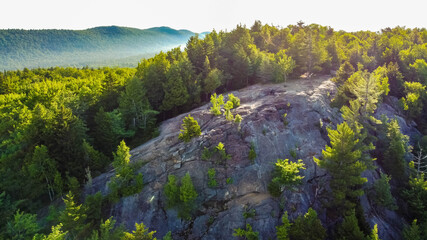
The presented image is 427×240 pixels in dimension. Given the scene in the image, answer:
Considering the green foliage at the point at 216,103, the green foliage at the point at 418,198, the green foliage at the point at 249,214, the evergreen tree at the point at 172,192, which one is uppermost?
the green foliage at the point at 216,103

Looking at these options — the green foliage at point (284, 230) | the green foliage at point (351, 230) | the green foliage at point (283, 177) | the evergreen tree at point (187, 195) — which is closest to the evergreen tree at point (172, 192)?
the evergreen tree at point (187, 195)

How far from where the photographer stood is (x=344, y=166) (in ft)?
79.8

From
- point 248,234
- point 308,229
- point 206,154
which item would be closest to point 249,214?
point 248,234

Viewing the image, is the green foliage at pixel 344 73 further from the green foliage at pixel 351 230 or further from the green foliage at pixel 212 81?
the green foliage at pixel 351 230

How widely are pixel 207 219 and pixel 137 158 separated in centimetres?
1501

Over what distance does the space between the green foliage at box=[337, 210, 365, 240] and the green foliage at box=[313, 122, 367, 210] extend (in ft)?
7.28

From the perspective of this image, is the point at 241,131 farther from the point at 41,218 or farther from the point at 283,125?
the point at 41,218

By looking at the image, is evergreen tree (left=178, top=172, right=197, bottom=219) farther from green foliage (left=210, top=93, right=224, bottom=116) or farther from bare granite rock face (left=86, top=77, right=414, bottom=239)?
green foliage (left=210, top=93, right=224, bottom=116)

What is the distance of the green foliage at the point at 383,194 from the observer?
28.5m

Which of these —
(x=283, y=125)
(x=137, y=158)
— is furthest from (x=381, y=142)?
(x=137, y=158)

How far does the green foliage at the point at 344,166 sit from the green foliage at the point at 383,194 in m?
6.35

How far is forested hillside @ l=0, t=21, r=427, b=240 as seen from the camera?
80.9ft

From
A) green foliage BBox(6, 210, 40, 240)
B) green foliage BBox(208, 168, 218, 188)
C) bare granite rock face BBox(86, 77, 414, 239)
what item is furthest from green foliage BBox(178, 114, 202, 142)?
green foliage BBox(6, 210, 40, 240)

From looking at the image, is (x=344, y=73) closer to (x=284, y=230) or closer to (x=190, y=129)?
(x=190, y=129)
